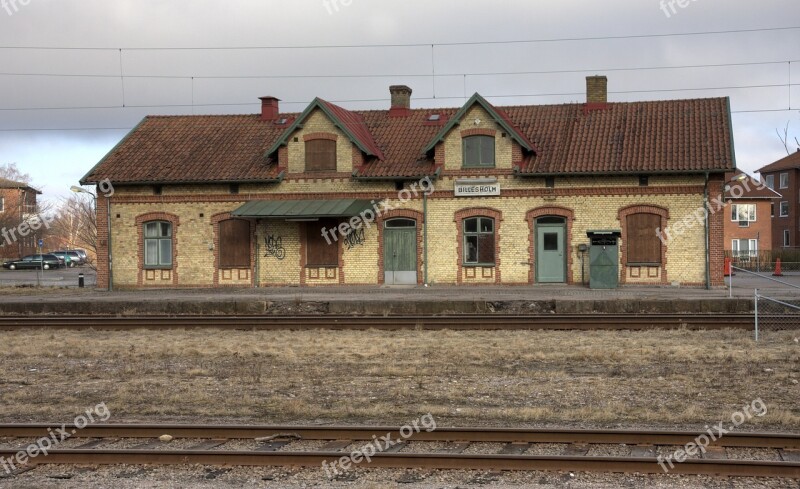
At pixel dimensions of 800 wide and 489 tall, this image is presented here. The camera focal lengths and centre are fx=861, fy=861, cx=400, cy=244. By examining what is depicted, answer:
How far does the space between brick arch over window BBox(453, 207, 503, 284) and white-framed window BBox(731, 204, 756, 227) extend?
36111 mm

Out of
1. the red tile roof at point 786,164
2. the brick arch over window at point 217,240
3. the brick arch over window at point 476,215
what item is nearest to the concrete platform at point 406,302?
the brick arch over window at point 476,215

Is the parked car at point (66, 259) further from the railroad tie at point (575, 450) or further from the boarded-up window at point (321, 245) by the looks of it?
the railroad tie at point (575, 450)

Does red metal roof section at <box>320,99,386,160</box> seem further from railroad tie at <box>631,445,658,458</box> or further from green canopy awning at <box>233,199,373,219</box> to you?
railroad tie at <box>631,445,658,458</box>

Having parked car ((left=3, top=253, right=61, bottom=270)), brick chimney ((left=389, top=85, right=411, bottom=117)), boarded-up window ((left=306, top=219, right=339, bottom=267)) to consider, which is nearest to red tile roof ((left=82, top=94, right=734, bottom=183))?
brick chimney ((left=389, top=85, right=411, bottom=117))

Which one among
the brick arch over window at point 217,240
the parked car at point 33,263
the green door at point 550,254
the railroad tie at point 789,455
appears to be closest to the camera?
the railroad tie at point 789,455

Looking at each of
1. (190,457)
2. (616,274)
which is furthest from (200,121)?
(190,457)

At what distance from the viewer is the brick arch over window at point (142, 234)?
32.5 metres

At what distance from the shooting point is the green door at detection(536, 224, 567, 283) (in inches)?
1176

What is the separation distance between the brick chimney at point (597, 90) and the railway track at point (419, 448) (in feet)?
82.9

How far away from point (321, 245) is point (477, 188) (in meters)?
6.07

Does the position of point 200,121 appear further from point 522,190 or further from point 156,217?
point 522,190

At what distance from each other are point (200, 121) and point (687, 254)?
20.2 m

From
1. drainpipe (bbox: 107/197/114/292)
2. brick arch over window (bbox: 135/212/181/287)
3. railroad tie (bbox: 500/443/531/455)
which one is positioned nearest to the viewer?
railroad tie (bbox: 500/443/531/455)

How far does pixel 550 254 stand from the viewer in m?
30.0
